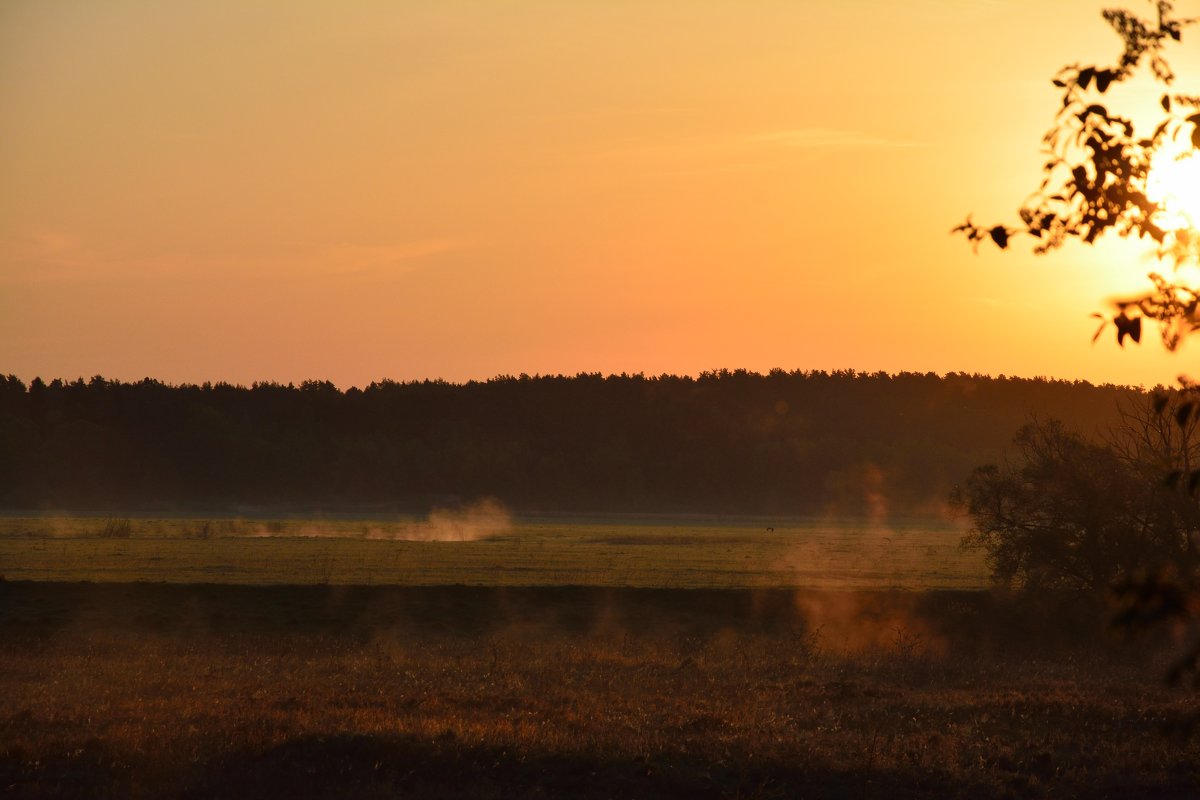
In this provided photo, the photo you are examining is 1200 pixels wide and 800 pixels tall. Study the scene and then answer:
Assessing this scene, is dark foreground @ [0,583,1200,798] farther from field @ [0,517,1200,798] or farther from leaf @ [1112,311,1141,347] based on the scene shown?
leaf @ [1112,311,1141,347]

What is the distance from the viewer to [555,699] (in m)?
23.6

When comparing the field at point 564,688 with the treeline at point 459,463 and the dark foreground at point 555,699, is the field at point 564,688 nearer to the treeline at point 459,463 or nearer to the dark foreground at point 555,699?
the dark foreground at point 555,699

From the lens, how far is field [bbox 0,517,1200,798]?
18.3 metres

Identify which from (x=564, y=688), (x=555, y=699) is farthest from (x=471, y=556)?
(x=555, y=699)

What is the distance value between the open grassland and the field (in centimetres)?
64

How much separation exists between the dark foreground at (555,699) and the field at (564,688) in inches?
2.7

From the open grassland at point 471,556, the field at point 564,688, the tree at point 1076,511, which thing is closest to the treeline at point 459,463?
the open grassland at point 471,556

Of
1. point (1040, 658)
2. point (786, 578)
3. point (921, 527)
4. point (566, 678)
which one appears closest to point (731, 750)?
point (566, 678)

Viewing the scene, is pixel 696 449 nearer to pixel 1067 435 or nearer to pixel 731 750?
pixel 1067 435

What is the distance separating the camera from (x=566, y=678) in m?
26.6

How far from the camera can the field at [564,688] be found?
1833 cm

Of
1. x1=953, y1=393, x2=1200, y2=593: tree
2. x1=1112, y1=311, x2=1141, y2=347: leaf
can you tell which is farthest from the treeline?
x1=1112, y1=311, x2=1141, y2=347: leaf

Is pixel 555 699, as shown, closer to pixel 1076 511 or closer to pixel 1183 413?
pixel 1183 413

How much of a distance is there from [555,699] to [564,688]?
1635 millimetres
